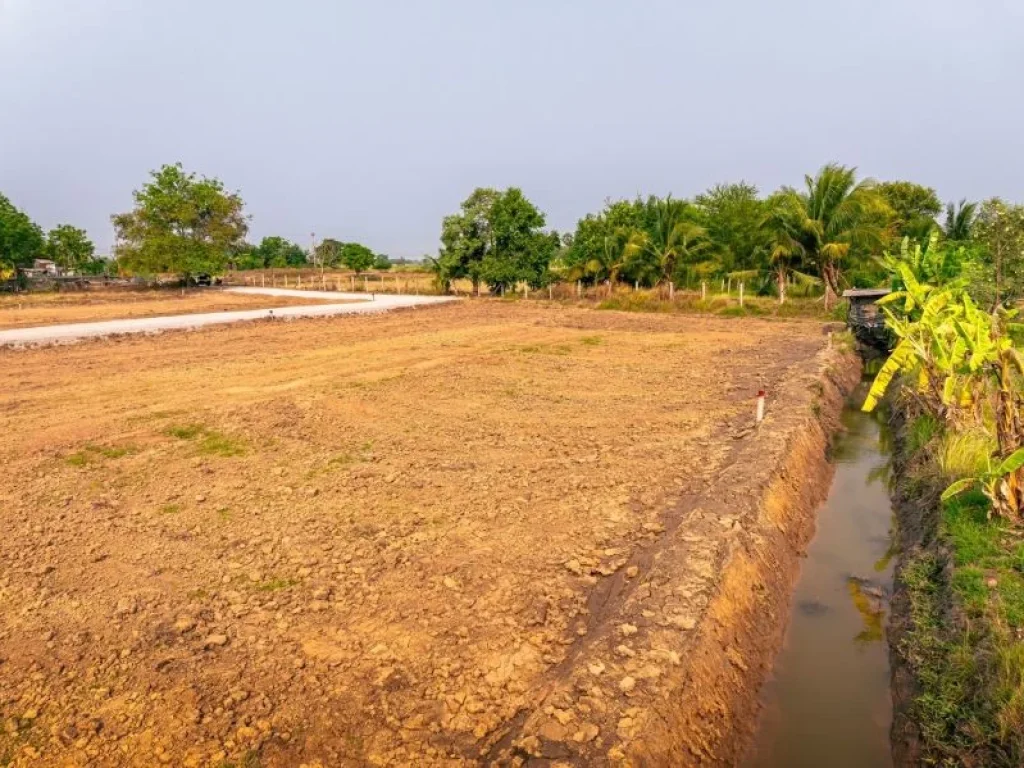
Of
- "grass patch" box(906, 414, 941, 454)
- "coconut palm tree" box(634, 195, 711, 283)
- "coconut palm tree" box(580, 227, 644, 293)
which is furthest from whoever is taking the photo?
"coconut palm tree" box(580, 227, 644, 293)

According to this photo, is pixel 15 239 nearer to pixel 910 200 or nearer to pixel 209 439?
pixel 209 439

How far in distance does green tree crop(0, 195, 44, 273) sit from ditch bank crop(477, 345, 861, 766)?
165 feet

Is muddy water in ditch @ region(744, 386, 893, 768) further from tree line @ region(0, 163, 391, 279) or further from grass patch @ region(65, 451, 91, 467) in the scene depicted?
tree line @ region(0, 163, 391, 279)

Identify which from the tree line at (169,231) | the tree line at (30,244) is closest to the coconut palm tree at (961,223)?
the tree line at (169,231)

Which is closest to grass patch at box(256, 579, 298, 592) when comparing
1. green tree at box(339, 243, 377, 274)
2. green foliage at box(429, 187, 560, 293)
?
green foliage at box(429, 187, 560, 293)

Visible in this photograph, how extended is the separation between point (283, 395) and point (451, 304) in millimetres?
20799

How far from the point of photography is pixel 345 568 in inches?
204

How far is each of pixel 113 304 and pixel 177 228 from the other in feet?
42.6

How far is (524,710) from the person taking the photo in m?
3.61

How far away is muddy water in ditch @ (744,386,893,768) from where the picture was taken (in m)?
3.96

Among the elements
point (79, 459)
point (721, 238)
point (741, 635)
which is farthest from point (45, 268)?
point (741, 635)

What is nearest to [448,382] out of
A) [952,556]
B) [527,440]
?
[527,440]

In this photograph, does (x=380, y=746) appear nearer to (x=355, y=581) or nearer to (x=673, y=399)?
(x=355, y=581)

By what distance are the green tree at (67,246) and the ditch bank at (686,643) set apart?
61.7 m
